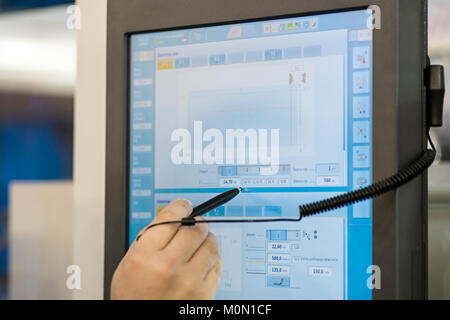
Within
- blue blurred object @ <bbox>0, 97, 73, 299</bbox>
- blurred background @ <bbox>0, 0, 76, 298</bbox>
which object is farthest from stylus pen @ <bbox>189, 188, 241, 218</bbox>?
blue blurred object @ <bbox>0, 97, 73, 299</bbox>

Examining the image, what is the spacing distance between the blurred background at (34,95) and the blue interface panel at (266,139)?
8.39 feet

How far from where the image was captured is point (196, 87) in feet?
1.86

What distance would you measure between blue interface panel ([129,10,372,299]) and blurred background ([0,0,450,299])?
2557mm

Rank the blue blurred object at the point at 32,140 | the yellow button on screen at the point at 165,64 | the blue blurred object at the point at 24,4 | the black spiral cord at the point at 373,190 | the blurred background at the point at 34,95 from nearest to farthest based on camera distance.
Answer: the black spiral cord at the point at 373,190 → the yellow button on screen at the point at 165,64 → the blue blurred object at the point at 24,4 → the blurred background at the point at 34,95 → the blue blurred object at the point at 32,140

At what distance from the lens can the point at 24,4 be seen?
113 inches

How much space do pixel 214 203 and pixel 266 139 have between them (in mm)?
97

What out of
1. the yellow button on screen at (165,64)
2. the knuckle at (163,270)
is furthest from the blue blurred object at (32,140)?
the knuckle at (163,270)

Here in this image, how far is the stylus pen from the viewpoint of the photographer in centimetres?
51

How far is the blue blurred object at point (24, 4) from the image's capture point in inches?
111

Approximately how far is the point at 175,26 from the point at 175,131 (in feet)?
0.43

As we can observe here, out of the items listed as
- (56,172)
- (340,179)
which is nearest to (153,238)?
(340,179)

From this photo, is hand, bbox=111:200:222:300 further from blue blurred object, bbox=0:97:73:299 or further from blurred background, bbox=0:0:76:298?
blue blurred object, bbox=0:97:73:299

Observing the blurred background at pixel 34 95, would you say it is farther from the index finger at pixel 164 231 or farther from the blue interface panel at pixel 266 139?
the index finger at pixel 164 231

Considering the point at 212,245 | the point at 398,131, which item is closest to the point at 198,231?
the point at 212,245
